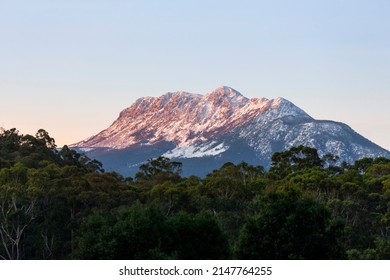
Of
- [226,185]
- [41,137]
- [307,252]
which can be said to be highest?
[41,137]

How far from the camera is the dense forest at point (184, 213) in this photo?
3136 centimetres

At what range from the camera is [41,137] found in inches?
3428

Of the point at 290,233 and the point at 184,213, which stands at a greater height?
the point at 184,213

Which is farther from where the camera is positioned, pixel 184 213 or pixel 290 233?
pixel 184 213

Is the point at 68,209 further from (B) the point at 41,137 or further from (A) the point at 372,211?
(B) the point at 41,137

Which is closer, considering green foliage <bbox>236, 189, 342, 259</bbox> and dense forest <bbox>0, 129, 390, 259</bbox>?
green foliage <bbox>236, 189, 342, 259</bbox>

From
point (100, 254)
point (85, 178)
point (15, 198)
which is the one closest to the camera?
point (100, 254)

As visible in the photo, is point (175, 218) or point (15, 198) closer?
point (175, 218)

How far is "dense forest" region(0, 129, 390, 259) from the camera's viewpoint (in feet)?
103

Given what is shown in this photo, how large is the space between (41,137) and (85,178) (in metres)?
29.0

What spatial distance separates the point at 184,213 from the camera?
33.9 m

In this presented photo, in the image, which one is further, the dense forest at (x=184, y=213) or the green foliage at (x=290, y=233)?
the dense forest at (x=184, y=213)

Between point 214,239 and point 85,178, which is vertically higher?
point 85,178
